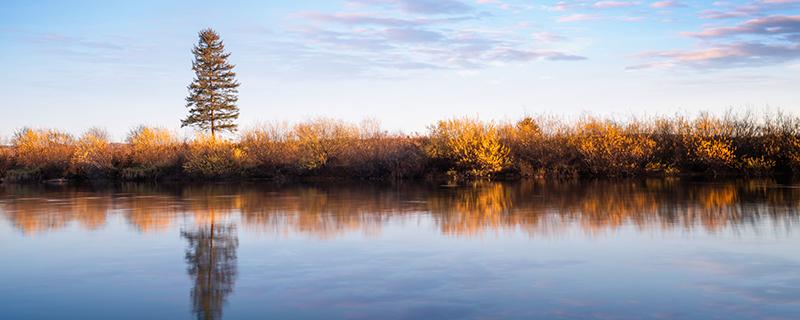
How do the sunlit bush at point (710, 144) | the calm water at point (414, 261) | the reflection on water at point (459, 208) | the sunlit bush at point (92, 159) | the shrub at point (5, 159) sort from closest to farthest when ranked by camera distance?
the calm water at point (414, 261)
the reflection on water at point (459, 208)
the sunlit bush at point (710, 144)
the sunlit bush at point (92, 159)
the shrub at point (5, 159)

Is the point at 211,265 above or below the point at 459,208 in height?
below

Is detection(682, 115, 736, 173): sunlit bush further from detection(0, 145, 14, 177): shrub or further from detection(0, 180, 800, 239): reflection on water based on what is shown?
detection(0, 145, 14, 177): shrub

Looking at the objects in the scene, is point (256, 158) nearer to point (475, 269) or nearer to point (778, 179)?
point (778, 179)

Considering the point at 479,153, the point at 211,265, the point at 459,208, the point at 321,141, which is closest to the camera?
the point at 211,265

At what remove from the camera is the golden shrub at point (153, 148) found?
46.2 meters

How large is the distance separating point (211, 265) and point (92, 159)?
39395mm

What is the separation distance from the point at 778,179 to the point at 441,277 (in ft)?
87.3

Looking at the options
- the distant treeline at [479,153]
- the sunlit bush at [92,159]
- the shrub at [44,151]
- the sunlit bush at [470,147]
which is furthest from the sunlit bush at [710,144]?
the shrub at [44,151]

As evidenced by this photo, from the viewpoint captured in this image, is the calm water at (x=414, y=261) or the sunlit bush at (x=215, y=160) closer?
the calm water at (x=414, y=261)

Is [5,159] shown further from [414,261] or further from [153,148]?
[414,261]

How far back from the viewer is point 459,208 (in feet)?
68.7

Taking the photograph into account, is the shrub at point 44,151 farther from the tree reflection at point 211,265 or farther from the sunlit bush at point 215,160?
the tree reflection at point 211,265

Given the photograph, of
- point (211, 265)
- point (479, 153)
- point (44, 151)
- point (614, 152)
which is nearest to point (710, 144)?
point (614, 152)

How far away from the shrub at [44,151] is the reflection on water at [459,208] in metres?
21.6
